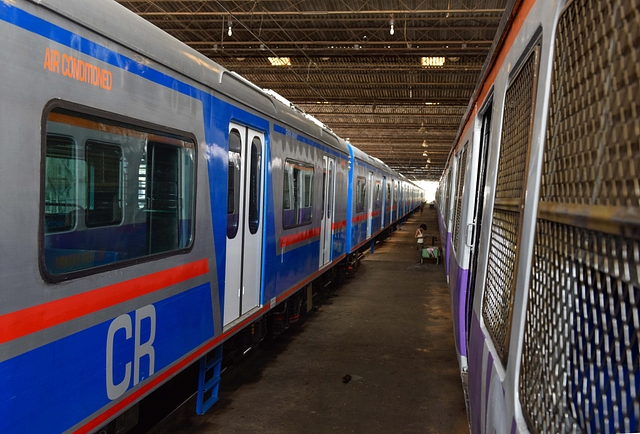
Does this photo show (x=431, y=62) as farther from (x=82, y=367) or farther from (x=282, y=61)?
(x=82, y=367)

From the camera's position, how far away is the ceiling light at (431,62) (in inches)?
627

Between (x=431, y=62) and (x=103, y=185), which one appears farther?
(x=431, y=62)

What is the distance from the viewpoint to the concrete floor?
16.8ft

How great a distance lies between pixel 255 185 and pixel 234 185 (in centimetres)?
57

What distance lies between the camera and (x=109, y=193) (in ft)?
10.7

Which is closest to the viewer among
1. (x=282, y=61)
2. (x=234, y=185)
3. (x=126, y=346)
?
(x=126, y=346)

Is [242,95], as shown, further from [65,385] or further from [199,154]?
[65,385]

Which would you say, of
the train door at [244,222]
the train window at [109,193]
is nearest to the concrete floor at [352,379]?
the train door at [244,222]

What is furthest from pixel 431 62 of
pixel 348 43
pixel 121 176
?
pixel 121 176

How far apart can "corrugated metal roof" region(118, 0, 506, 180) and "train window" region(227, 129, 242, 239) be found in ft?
23.8

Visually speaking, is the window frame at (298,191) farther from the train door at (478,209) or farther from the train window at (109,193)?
the train window at (109,193)

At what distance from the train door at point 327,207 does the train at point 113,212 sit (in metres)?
3.30

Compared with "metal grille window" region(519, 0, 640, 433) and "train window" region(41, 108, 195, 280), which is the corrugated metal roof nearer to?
"train window" region(41, 108, 195, 280)

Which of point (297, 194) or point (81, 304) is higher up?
point (297, 194)
